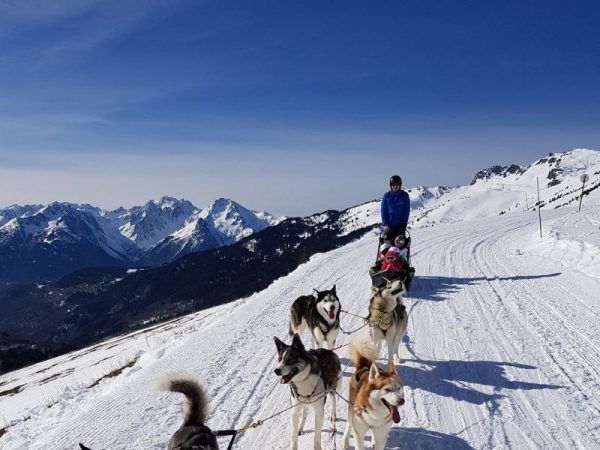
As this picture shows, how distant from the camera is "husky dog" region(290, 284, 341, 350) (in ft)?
27.6

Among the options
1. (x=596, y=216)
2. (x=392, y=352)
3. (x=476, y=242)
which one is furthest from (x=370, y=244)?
(x=392, y=352)

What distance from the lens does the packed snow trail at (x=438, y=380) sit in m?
6.34

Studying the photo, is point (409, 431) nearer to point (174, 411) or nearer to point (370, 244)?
point (174, 411)

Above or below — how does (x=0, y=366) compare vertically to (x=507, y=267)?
below

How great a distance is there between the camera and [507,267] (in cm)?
1769

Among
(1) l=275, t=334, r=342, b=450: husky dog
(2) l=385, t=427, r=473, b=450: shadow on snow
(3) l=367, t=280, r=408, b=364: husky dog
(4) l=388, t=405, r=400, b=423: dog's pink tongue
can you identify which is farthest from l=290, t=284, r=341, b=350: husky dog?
(4) l=388, t=405, r=400, b=423: dog's pink tongue

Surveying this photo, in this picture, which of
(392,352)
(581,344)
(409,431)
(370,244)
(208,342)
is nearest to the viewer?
(409,431)

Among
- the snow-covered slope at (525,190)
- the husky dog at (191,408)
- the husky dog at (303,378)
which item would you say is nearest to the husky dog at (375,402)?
the husky dog at (303,378)

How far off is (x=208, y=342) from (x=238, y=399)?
438 centimetres

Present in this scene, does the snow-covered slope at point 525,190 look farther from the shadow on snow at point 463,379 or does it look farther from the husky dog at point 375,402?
the husky dog at point 375,402

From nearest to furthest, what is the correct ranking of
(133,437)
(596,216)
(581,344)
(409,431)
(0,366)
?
(409,431), (133,437), (581,344), (596,216), (0,366)

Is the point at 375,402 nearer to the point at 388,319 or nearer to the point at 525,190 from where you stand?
the point at 388,319

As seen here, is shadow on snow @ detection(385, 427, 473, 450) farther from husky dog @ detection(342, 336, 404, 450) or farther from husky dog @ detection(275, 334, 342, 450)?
husky dog @ detection(275, 334, 342, 450)

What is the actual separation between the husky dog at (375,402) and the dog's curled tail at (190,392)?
1.84 metres
